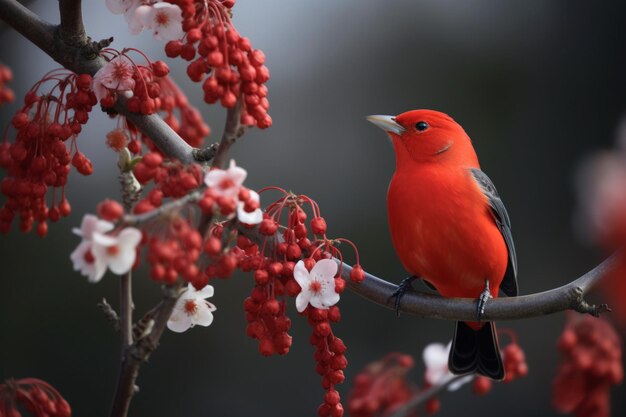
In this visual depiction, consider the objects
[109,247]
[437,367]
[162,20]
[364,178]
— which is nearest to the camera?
[109,247]

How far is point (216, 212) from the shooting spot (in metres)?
1.47

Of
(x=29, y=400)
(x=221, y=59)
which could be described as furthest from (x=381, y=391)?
(x=221, y=59)

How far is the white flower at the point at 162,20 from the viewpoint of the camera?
170 cm

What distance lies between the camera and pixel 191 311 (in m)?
1.91

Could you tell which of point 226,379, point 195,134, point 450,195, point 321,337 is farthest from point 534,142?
point 321,337

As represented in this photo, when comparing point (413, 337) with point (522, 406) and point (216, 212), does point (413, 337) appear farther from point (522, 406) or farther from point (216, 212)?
point (216, 212)

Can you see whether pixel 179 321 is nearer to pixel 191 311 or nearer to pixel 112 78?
pixel 191 311

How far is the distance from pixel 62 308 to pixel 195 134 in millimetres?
2896

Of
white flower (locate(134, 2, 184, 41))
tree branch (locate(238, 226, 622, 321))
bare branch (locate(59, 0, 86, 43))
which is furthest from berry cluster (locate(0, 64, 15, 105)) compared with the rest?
tree branch (locate(238, 226, 622, 321))

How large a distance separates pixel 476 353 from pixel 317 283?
1172 mm

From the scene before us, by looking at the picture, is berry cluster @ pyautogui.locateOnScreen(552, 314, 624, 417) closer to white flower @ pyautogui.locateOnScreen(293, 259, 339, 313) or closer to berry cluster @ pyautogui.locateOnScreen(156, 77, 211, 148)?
white flower @ pyautogui.locateOnScreen(293, 259, 339, 313)

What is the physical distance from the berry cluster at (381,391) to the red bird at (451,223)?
18 cm

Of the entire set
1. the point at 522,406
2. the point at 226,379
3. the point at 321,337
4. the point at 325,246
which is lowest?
the point at 522,406

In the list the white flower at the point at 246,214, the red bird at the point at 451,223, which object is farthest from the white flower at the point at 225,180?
the red bird at the point at 451,223
